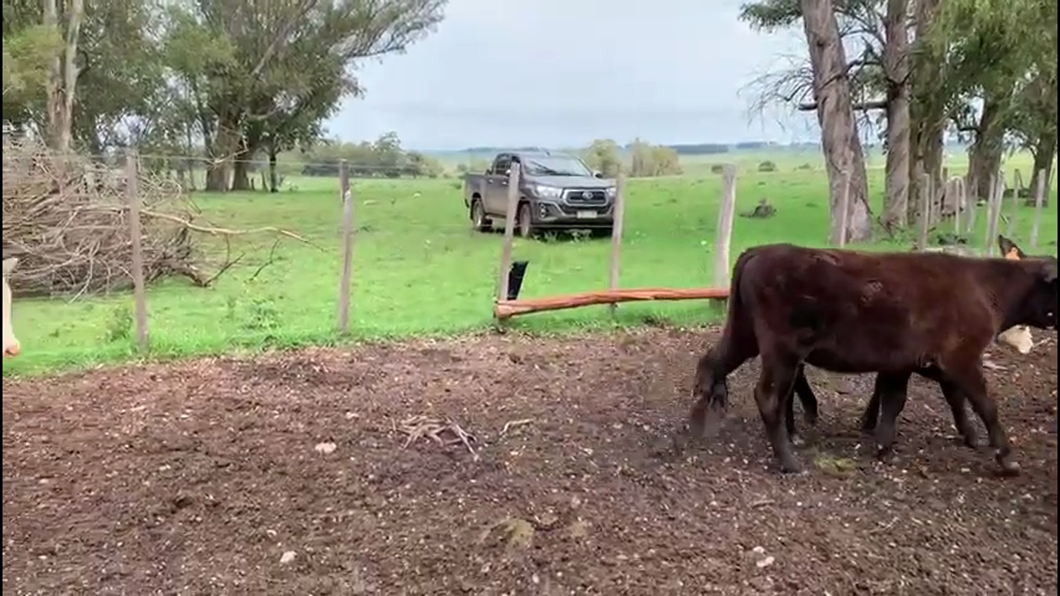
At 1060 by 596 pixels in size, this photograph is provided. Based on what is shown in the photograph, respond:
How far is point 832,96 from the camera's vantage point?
10.9 metres

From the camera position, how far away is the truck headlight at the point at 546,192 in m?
11.7

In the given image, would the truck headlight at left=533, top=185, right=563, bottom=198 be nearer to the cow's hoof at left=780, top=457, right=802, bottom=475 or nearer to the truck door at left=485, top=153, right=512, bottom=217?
the truck door at left=485, top=153, right=512, bottom=217

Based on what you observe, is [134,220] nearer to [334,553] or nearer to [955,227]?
[334,553]

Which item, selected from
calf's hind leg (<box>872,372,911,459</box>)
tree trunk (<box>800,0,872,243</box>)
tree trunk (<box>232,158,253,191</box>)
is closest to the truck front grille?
tree trunk (<box>800,0,872,243</box>)

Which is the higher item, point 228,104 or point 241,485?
point 228,104

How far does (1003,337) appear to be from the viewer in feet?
17.3

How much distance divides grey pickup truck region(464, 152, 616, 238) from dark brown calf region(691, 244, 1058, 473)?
25.3 feet

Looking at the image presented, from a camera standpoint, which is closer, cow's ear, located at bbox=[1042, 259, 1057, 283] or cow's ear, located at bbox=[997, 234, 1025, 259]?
cow's ear, located at bbox=[1042, 259, 1057, 283]

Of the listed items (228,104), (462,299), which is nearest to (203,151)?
(228,104)

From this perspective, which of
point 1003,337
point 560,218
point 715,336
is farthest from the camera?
point 560,218

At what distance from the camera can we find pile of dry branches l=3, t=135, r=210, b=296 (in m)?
6.90

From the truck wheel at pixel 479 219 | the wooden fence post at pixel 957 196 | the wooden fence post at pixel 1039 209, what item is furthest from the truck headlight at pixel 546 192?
the wooden fence post at pixel 1039 209

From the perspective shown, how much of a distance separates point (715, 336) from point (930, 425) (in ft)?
6.32

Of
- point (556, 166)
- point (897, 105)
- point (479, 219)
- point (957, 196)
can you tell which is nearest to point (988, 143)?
point (957, 196)
